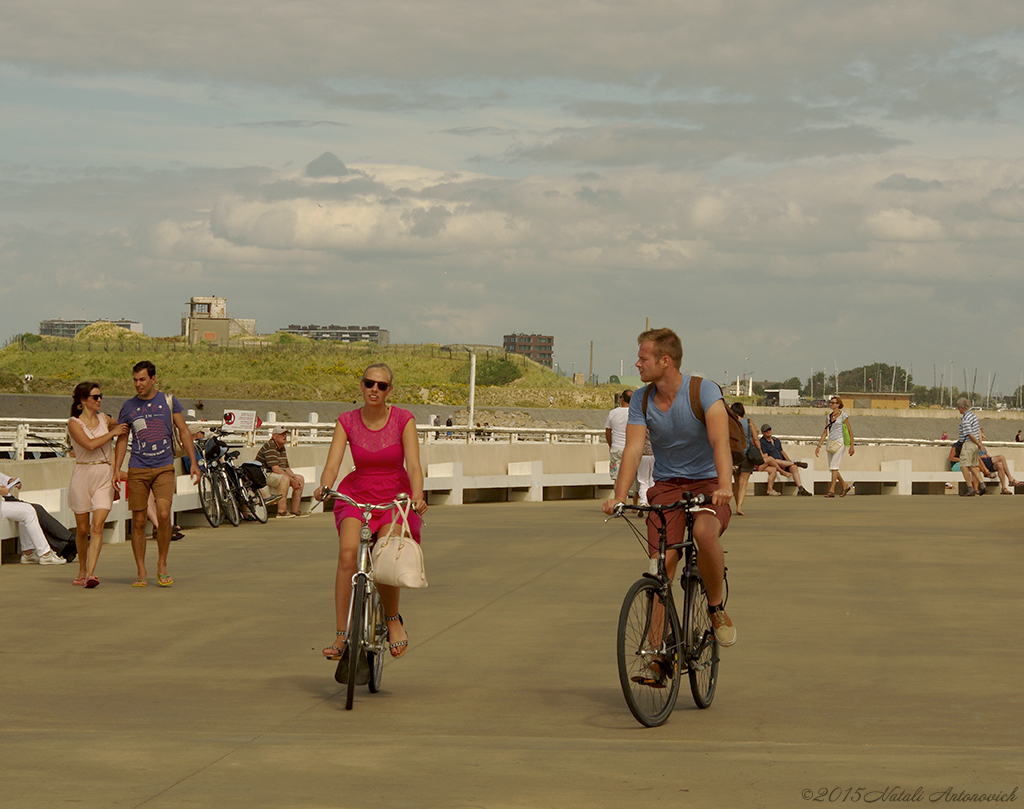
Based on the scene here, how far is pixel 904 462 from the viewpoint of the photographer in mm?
32844

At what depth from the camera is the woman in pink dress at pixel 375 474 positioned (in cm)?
793

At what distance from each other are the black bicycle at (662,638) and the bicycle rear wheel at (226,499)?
13.3 m

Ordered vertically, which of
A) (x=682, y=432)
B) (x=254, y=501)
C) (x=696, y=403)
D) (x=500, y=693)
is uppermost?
(x=696, y=403)

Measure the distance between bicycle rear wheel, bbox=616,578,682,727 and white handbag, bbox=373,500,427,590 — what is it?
4.07 feet

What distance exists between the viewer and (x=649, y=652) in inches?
278

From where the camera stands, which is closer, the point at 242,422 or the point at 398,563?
the point at 398,563

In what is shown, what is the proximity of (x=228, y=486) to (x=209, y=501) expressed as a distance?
40cm

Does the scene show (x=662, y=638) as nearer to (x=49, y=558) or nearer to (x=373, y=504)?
(x=373, y=504)

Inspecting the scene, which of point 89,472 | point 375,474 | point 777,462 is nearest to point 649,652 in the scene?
point 375,474

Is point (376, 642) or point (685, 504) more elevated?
point (685, 504)

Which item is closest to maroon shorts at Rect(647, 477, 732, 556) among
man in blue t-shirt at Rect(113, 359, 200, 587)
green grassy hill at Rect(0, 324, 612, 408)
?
man in blue t-shirt at Rect(113, 359, 200, 587)

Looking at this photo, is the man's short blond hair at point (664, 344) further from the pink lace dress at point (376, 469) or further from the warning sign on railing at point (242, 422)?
the warning sign on railing at point (242, 422)

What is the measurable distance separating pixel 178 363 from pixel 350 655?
125 meters

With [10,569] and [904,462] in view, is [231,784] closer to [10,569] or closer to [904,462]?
[10,569]
